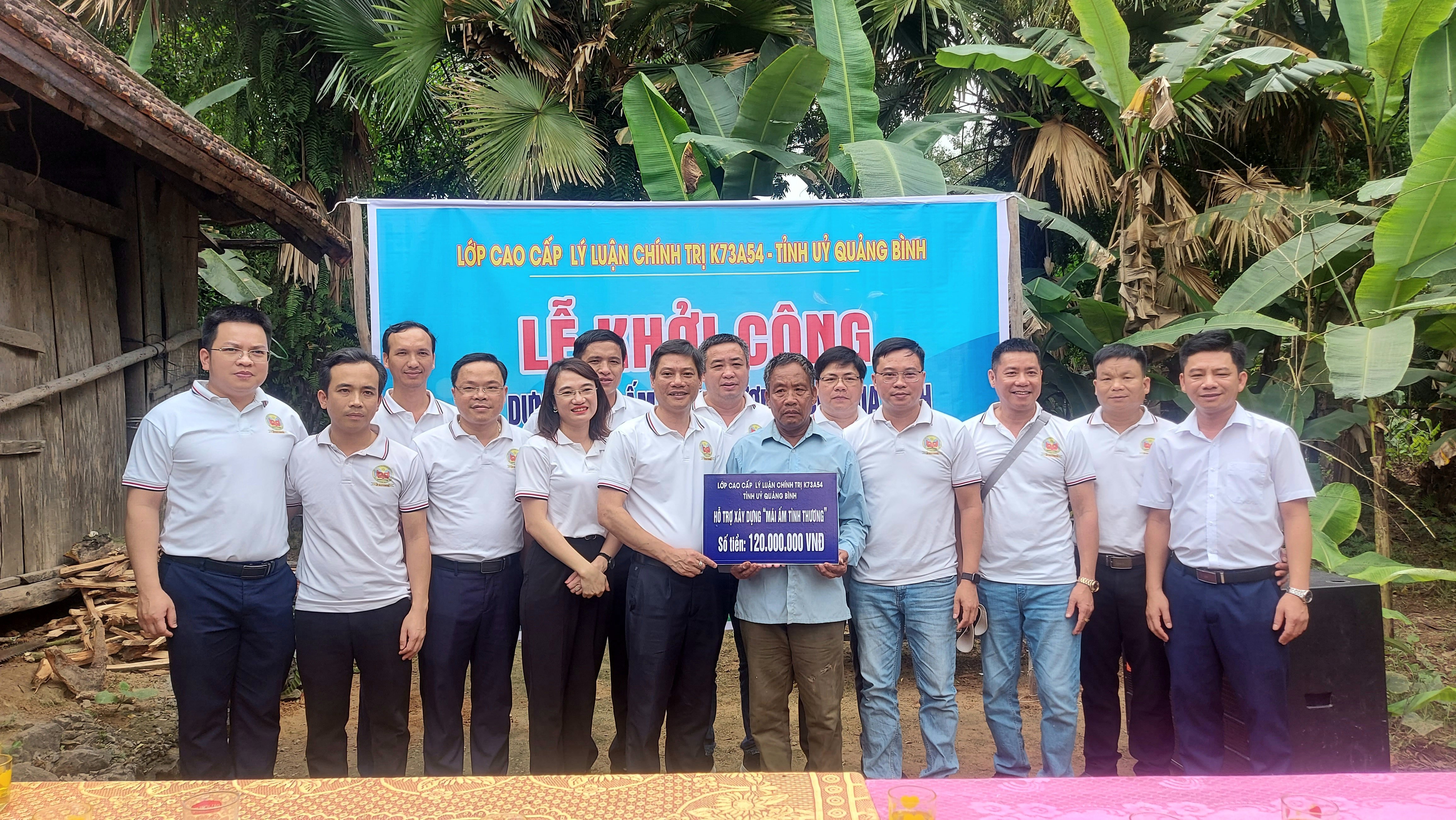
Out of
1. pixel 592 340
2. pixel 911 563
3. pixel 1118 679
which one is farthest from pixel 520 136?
pixel 1118 679

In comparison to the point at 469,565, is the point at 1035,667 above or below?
below

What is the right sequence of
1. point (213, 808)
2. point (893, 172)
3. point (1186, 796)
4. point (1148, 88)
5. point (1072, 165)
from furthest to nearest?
point (1072, 165), point (893, 172), point (1148, 88), point (1186, 796), point (213, 808)

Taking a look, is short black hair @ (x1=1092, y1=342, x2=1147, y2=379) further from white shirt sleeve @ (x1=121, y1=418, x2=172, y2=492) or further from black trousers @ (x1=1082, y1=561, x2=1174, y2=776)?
white shirt sleeve @ (x1=121, y1=418, x2=172, y2=492)

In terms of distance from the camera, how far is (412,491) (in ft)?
11.4

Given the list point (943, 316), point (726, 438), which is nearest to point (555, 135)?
point (943, 316)

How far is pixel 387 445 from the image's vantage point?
11.4ft

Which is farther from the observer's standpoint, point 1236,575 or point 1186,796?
point 1236,575

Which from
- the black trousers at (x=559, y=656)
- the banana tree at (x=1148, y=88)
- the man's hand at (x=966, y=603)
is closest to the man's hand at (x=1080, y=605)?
the man's hand at (x=966, y=603)

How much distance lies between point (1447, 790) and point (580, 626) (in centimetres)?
263

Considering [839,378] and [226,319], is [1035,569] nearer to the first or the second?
[839,378]

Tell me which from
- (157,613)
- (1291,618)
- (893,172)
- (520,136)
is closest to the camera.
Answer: (157,613)

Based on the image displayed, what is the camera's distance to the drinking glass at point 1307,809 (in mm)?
1615

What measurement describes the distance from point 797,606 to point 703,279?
87.7 inches

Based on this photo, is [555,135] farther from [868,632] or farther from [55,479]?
[868,632]
